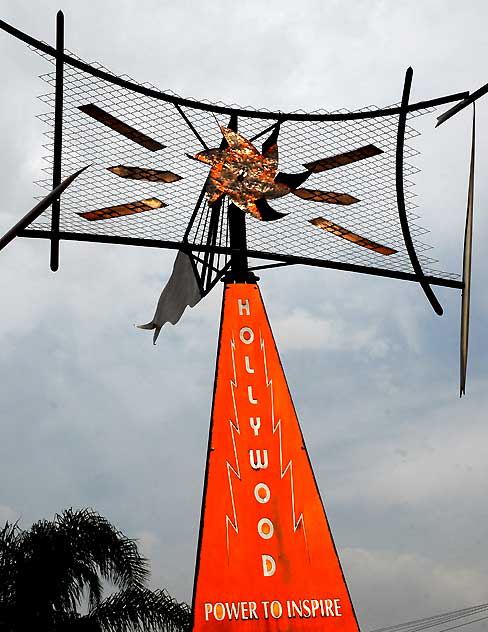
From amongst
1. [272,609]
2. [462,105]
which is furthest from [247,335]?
[462,105]

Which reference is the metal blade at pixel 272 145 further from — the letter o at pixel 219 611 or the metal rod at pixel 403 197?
the letter o at pixel 219 611

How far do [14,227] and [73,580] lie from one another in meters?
9.73

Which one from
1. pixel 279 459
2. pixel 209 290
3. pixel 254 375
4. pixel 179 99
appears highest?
pixel 179 99

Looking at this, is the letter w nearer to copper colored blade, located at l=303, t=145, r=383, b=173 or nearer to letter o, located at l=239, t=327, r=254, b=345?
letter o, located at l=239, t=327, r=254, b=345

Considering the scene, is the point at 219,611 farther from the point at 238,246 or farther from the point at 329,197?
the point at 329,197

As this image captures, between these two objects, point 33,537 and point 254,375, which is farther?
point 33,537

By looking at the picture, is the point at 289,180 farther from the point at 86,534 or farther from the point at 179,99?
the point at 86,534

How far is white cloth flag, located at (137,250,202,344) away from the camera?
809 cm

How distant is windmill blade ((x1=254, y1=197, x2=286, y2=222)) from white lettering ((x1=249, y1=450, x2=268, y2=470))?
7.25 ft

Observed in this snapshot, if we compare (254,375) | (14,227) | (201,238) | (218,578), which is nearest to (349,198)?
(201,238)

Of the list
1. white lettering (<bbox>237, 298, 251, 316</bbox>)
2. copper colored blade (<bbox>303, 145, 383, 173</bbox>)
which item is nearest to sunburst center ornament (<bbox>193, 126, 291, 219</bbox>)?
copper colored blade (<bbox>303, 145, 383, 173</bbox>)

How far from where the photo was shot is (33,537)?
12.7 metres

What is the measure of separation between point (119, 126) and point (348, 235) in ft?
7.62

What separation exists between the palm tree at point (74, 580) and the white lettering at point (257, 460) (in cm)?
581
